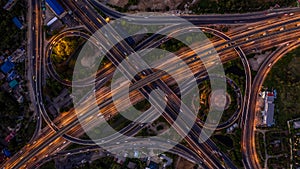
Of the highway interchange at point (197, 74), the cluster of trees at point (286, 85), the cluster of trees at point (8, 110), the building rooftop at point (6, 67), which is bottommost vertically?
the cluster of trees at point (286, 85)

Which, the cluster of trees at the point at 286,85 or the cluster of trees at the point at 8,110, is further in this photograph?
the cluster of trees at the point at 286,85

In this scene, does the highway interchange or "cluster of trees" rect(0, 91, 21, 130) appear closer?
"cluster of trees" rect(0, 91, 21, 130)

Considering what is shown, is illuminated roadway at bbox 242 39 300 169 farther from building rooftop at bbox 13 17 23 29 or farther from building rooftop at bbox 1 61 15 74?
building rooftop at bbox 1 61 15 74

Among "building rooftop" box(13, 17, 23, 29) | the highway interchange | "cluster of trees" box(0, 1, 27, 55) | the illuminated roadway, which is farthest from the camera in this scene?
the highway interchange

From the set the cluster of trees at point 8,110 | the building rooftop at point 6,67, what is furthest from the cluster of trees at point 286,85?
the building rooftop at point 6,67

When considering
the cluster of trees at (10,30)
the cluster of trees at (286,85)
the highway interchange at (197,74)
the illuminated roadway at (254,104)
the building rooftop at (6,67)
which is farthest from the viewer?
the building rooftop at (6,67)

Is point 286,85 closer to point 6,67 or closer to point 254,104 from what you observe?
point 254,104

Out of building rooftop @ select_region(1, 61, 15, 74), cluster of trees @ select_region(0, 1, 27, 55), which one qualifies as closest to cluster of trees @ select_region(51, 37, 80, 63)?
cluster of trees @ select_region(0, 1, 27, 55)

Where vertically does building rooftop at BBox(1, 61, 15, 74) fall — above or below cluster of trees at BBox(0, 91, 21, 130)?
above

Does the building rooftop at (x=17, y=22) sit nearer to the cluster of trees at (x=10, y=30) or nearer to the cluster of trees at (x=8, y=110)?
the cluster of trees at (x=10, y=30)

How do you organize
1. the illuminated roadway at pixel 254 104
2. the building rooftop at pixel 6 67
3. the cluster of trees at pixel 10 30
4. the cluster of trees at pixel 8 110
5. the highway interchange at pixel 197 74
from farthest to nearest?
1. the building rooftop at pixel 6 67
2. the highway interchange at pixel 197 74
3. the illuminated roadway at pixel 254 104
4. the cluster of trees at pixel 10 30
5. the cluster of trees at pixel 8 110
